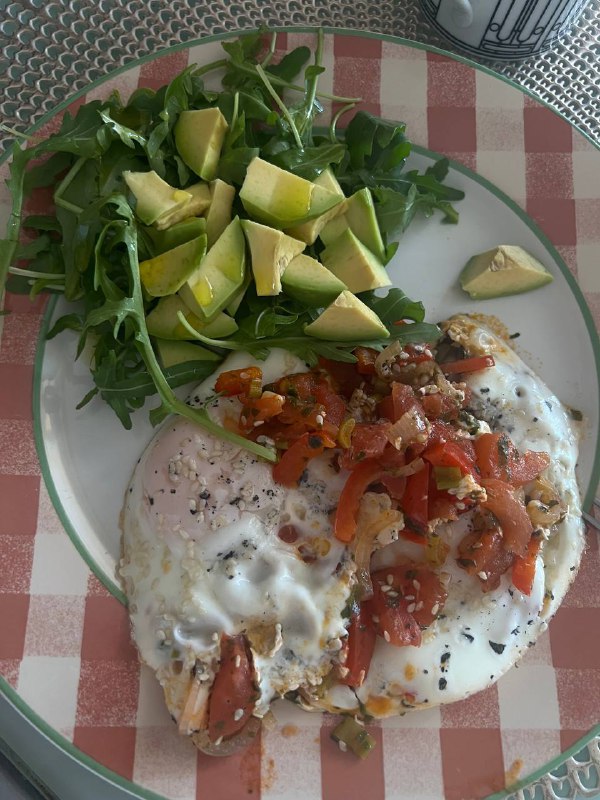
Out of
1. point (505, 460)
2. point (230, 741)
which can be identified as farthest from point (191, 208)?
point (230, 741)

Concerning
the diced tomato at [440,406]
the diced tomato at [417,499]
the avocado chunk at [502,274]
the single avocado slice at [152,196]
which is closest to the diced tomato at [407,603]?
the diced tomato at [417,499]

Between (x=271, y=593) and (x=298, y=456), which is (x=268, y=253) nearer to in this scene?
(x=298, y=456)

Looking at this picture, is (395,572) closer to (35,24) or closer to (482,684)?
(482,684)

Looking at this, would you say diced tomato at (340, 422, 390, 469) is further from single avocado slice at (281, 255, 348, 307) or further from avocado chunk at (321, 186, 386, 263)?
avocado chunk at (321, 186, 386, 263)

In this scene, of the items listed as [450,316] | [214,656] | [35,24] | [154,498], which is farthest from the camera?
[35,24]

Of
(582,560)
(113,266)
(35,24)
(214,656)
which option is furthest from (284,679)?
(35,24)

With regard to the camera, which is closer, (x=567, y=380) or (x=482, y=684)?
(x=482, y=684)
